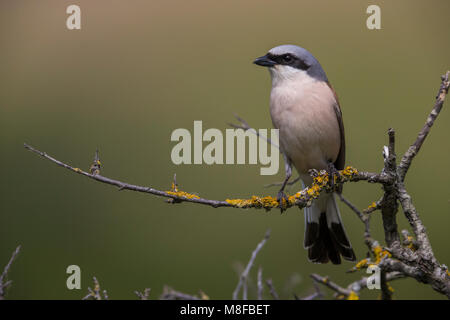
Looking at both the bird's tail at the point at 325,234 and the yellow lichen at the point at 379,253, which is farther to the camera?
the bird's tail at the point at 325,234

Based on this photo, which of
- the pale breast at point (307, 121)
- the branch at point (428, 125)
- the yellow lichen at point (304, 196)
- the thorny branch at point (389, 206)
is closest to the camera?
the thorny branch at point (389, 206)

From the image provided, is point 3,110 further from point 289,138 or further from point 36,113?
point 289,138

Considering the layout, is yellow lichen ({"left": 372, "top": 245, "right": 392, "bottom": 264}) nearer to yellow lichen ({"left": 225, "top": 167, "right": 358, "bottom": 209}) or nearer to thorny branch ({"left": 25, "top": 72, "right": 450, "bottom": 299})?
thorny branch ({"left": 25, "top": 72, "right": 450, "bottom": 299})

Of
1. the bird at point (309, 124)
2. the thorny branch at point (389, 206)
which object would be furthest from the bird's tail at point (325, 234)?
the thorny branch at point (389, 206)

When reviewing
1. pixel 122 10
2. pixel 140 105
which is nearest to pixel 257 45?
pixel 140 105

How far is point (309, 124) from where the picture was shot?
2666 mm

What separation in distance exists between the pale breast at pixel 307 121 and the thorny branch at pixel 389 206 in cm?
48

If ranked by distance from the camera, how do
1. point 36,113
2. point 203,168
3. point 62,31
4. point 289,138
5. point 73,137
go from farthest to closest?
point 62,31
point 36,113
point 73,137
point 203,168
point 289,138

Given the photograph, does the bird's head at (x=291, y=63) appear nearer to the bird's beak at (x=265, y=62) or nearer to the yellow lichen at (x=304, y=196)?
the bird's beak at (x=265, y=62)

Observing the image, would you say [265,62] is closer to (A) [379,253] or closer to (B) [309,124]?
(B) [309,124]

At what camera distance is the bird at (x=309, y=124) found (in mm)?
2680

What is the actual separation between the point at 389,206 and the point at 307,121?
788 mm

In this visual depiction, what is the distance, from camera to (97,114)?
14.3ft

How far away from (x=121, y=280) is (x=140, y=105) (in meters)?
1.73
